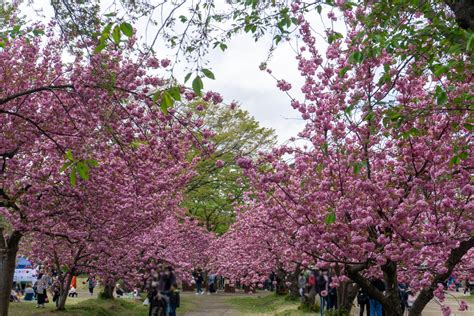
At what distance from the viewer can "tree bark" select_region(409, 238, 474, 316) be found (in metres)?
9.08

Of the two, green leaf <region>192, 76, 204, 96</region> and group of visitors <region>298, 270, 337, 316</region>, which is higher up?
green leaf <region>192, 76, 204, 96</region>

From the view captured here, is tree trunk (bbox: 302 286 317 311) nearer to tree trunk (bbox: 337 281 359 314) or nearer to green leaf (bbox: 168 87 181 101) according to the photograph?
tree trunk (bbox: 337 281 359 314)

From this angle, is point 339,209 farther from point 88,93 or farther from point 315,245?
point 88,93

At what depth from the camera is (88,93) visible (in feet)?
29.7

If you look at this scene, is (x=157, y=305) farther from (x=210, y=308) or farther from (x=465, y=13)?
(x=210, y=308)

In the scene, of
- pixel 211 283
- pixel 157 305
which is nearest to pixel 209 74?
pixel 157 305

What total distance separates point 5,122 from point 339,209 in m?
7.48

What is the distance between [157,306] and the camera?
1459 centimetres

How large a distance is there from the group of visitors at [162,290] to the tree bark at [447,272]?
6.16m

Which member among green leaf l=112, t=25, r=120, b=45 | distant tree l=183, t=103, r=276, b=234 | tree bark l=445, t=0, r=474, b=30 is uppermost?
distant tree l=183, t=103, r=276, b=234

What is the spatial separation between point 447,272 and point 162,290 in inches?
288

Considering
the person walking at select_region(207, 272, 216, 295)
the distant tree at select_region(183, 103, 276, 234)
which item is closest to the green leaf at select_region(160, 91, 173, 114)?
the distant tree at select_region(183, 103, 276, 234)

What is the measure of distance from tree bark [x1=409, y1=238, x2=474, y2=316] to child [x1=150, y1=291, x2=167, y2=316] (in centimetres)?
695

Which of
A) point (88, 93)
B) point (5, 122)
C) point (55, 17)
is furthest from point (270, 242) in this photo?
point (55, 17)
